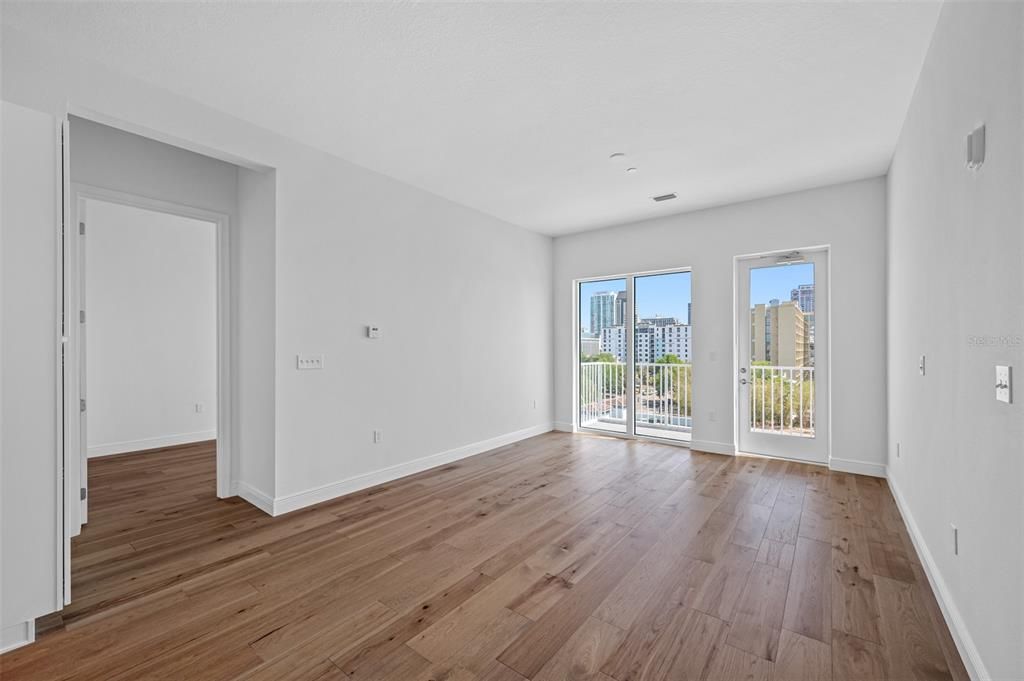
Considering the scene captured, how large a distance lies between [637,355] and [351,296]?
12.4 feet

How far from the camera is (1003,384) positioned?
1339 mm

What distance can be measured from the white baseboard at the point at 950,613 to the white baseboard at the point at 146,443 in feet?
23.6

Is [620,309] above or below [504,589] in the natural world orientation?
above

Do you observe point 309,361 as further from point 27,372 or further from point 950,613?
point 950,613

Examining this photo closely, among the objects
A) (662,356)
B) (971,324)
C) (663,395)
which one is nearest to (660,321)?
(662,356)

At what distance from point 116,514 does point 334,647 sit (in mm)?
2689

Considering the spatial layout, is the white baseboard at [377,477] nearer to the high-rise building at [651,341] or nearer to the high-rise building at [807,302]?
the high-rise building at [651,341]

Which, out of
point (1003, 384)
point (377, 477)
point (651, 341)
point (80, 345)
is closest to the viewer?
point (1003, 384)

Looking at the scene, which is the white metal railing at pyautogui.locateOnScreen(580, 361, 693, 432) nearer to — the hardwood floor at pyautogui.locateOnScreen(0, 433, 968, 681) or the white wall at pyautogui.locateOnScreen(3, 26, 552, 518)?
the white wall at pyautogui.locateOnScreen(3, 26, 552, 518)

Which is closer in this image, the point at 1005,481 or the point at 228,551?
the point at 1005,481

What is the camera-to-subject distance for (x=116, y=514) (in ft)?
10.8

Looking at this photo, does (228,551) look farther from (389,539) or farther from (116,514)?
(116,514)

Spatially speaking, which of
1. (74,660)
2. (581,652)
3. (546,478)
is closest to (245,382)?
(74,660)

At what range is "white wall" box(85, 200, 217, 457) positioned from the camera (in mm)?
5047
